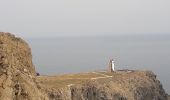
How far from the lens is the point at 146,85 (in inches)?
2869

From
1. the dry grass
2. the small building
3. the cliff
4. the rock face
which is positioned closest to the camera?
the rock face

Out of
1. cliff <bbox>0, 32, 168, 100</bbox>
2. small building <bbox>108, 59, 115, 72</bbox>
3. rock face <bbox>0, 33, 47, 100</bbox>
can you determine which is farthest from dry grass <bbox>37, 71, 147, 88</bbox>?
rock face <bbox>0, 33, 47, 100</bbox>

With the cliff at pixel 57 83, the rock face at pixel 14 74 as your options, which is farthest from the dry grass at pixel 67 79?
the rock face at pixel 14 74

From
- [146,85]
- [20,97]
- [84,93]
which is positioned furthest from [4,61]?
[146,85]

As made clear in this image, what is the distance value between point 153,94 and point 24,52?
2105 inches

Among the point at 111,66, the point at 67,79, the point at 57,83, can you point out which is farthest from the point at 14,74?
the point at 111,66

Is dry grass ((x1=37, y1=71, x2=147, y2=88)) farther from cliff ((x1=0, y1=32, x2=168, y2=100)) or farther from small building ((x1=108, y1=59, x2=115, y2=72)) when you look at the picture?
small building ((x1=108, y1=59, x2=115, y2=72))

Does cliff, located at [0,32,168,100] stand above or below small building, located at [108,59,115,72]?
below

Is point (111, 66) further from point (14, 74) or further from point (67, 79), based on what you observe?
point (14, 74)

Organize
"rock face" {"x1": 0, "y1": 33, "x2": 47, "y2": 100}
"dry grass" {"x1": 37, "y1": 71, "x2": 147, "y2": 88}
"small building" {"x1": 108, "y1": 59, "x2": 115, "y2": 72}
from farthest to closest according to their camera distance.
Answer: "small building" {"x1": 108, "y1": 59, "x2": 115, "y2": 72} < "dry grass" {"x1": 37, "y1": 71, "x2": 147, "y2": 88} < "rock face" {"x1": 0, "y1": 33, "x2": 47, "y2": 100}

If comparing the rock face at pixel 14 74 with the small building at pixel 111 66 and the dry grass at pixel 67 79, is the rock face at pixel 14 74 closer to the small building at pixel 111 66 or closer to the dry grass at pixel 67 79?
the dry grass at pixel 67 79

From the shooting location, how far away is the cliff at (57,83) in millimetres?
18578

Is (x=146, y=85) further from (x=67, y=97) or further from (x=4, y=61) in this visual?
(x=4, y=61)

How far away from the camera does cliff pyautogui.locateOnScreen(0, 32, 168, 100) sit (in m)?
18.6
